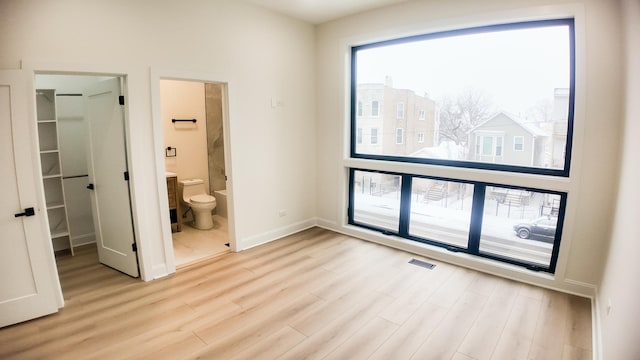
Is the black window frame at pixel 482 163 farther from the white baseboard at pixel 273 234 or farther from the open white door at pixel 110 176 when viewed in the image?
the open white door at pixel 110 176

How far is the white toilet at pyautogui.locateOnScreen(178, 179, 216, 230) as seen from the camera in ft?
16.8

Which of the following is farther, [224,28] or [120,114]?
[224,28]

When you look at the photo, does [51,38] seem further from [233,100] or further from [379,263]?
[379,263]

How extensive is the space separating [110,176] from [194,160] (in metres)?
2.25

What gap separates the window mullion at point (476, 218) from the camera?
3727mm

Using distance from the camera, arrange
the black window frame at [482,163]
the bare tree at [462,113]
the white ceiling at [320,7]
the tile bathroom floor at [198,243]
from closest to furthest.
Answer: the black window frame at [482,163], the bare tree at [462,113], the white ceiling at [320,7], the tile bathroom floor at [198,243]

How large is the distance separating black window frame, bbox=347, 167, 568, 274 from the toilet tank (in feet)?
8.60

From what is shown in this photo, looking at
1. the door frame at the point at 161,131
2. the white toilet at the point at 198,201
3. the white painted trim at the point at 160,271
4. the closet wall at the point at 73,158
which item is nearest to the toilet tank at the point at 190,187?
the white toilet at the point at 198,201

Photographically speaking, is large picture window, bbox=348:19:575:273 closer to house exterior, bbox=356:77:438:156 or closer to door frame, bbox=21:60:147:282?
house exterior, bbox=356:77:438:156

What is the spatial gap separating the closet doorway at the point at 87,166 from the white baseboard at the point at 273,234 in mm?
1309

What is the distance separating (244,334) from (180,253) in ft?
6.76

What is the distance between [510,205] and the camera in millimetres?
3570

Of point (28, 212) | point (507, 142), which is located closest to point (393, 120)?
point (507, 142)

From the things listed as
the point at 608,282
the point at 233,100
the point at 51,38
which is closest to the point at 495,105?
the point at 608,282
